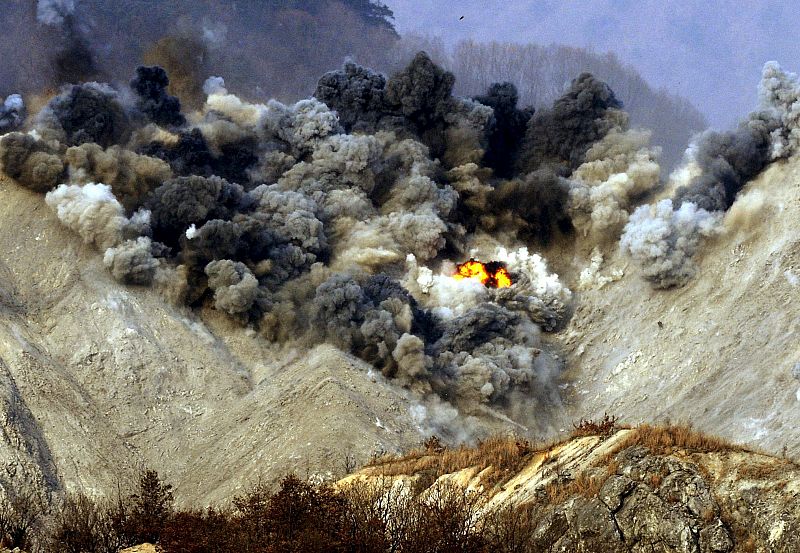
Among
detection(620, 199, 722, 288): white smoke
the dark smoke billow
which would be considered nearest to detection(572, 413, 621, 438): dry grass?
the dark smoke billow

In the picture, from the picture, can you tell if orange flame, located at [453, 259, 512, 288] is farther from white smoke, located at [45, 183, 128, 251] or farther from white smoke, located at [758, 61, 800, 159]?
white smoke, located at [45, 183, 128, 251]

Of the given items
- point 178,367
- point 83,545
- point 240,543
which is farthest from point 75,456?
point 240,543

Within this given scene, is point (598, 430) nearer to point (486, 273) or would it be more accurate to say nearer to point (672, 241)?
point (672, 241)

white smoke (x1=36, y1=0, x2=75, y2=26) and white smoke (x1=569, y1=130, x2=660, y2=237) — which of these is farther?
white smoke (x1=36, y1=0, x2=75, y2=26)

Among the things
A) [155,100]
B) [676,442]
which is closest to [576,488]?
[676,442]

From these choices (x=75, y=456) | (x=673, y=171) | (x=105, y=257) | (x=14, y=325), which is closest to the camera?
(x=75, y=456)

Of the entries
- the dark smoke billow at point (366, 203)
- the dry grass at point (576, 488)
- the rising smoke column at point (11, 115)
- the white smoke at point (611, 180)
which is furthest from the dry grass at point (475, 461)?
the rising smoke column at point (11, 115)

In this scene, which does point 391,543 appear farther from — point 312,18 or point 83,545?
point 312,18
